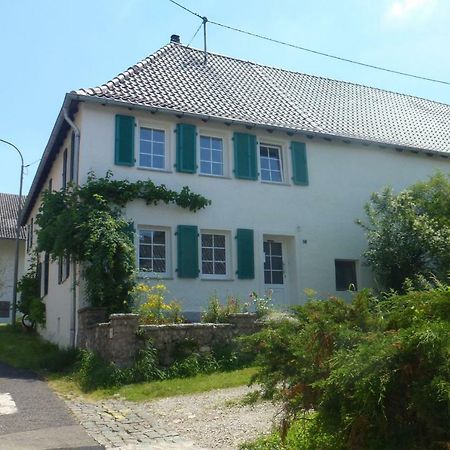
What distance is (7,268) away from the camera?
33.0 metres

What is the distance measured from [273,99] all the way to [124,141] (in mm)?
5476

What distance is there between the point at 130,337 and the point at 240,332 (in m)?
2.09

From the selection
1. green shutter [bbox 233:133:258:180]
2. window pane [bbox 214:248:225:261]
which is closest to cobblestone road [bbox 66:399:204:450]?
window pane [bbox 214:248:225:261]

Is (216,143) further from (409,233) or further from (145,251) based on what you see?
(409,233)

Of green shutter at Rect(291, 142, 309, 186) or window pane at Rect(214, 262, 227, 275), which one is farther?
green shutter at Rect(291, 142, 309, 186)

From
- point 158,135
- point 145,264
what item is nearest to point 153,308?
point 145,264

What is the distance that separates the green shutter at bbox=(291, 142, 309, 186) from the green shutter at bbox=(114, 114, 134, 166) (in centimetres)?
441

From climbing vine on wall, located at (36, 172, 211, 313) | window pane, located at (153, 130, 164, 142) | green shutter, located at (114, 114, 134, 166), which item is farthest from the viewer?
window pane, located at (153, 130, 164, 142)

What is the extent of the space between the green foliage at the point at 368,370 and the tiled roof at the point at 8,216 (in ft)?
97.1

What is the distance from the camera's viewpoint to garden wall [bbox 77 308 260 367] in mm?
9789

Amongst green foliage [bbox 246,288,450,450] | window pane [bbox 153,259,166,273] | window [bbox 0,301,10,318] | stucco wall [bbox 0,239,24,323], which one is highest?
stucco wall [bbox 0,239,24,323]

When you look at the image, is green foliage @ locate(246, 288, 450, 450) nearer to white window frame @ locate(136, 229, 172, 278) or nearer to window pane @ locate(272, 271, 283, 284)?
white window frame @ locate(136, 229, 172, 278)

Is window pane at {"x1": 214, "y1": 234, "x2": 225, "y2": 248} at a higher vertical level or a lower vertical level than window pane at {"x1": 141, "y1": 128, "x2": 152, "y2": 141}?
lower

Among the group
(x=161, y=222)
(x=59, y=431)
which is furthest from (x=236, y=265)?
(x=59, y=431)
